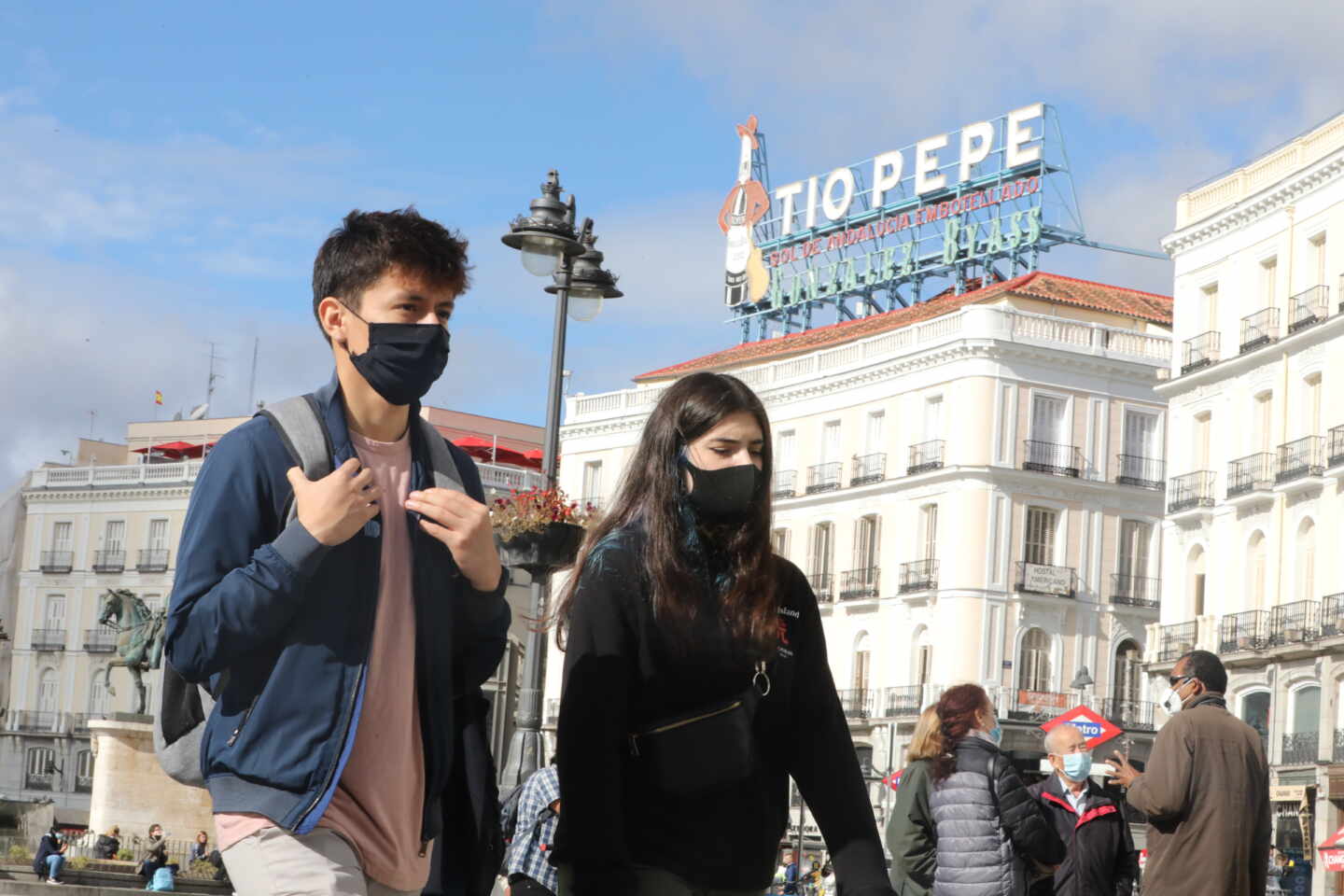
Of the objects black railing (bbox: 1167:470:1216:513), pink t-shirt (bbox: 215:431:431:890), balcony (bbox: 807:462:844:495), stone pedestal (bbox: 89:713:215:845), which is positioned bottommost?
stone pedestal (bbox: 89:713:215:845)

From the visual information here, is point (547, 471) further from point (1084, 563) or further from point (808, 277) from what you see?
point (808, 277)

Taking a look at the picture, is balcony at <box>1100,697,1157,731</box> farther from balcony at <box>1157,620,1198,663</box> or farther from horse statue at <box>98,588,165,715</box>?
horse statue at <box>98,588,165,715</box>

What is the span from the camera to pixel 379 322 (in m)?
4.16

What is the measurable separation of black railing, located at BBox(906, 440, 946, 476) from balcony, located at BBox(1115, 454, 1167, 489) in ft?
17.1

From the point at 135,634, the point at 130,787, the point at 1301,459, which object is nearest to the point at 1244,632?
the point at 1301,459

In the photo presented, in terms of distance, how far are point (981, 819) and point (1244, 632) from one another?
4188cm

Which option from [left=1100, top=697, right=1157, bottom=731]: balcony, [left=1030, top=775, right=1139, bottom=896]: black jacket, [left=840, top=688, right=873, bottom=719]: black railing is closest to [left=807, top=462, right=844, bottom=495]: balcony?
[left=840, top=688, right=873, bottom=719]: black railing

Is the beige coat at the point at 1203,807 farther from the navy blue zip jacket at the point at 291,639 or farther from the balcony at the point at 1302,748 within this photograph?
the balcony at the point at 1302,748

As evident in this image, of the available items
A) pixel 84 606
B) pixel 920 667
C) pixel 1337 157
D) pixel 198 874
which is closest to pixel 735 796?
pixel 198 874

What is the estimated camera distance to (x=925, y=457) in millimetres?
59562

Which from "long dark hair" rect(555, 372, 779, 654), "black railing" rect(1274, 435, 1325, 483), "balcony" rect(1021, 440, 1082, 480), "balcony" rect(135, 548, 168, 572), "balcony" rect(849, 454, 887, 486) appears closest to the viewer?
"long dark hair" rect(555, 372, 779, 654)

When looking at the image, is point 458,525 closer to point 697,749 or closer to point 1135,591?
point 697,749

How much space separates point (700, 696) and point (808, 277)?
68342 millimetres

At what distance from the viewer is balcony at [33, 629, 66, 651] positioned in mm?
85750
